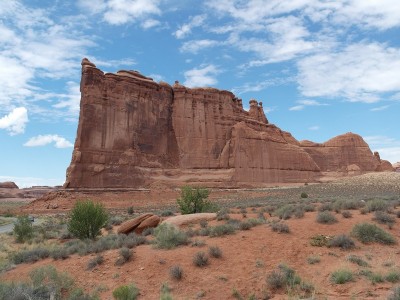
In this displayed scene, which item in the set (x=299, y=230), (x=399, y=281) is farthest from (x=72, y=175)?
(x=399, y=281)

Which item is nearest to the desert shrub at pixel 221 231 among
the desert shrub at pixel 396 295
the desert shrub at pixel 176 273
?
the desert shrub at pixel 176 273

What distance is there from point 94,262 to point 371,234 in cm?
862

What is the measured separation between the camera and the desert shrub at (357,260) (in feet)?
32.0

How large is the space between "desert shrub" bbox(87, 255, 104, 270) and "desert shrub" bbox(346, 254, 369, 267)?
6964 mm

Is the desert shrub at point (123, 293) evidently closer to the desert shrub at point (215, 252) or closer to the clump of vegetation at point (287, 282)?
the desert shrub at point (215, 252)

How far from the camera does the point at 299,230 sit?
12750 mm

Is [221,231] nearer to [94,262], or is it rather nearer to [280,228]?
[280,228]

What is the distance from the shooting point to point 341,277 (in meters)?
8.74

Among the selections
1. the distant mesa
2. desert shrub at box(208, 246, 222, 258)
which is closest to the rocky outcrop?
desert shrub at box(208, 246, 222, 258)

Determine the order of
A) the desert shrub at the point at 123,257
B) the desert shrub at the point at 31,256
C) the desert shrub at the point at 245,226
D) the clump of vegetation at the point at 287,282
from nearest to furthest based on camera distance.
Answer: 1. the clump of vegetation at the point at 287,282
2. the desert shrub at the point at 123,257
3. the desert shrub at the point at 31,256
4. the desert shrub at the point at 245,226

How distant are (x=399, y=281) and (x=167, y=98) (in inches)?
2312

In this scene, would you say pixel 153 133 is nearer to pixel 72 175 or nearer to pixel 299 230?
pixel 72 175

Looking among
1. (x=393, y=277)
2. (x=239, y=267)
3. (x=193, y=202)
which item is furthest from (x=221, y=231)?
(x=193, y=202)

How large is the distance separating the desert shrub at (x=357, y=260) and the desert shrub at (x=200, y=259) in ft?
12.7
